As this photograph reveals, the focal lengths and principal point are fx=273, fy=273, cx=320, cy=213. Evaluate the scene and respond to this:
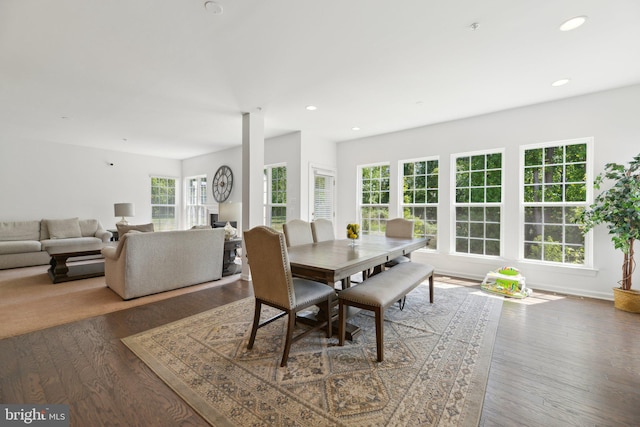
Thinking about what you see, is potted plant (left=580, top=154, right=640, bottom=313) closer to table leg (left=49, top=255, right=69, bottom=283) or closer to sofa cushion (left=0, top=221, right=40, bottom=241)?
table leg (left=49, top=255, right=69, bottom=283)

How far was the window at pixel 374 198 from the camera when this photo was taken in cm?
542

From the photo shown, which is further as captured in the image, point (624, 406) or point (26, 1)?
point (26, 1)

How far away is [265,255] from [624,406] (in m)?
2.38

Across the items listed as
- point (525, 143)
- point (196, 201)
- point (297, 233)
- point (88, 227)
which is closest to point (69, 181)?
point (88, 227)

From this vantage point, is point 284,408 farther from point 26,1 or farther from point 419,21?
point 26,1

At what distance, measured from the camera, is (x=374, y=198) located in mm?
5559

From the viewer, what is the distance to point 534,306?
10.5 ft

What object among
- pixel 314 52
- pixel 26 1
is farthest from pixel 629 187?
pixel 26 1

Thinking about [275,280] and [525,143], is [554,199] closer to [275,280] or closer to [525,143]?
[525,143]

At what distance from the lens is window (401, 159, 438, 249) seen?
4.83 meters

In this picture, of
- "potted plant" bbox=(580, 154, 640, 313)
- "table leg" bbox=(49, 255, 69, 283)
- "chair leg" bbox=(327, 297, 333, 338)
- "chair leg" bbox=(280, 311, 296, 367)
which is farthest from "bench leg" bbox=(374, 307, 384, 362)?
"table leg" bbox=(49, 255, 69, 283)

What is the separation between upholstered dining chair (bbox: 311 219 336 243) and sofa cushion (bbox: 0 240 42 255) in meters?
5.43

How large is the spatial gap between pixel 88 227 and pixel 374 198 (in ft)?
20.9

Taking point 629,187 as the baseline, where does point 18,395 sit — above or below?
below
